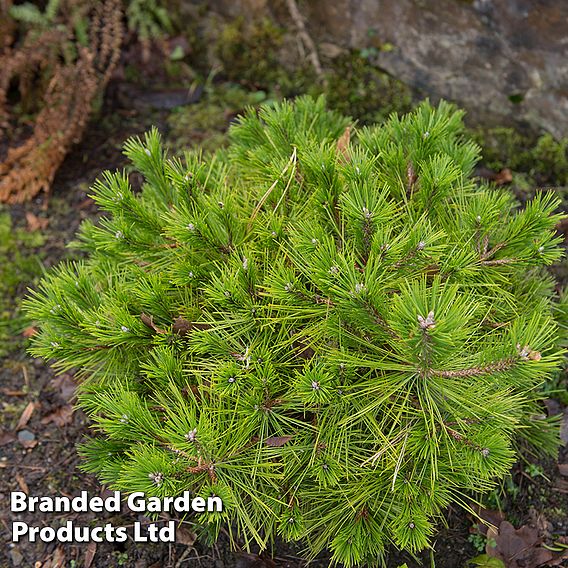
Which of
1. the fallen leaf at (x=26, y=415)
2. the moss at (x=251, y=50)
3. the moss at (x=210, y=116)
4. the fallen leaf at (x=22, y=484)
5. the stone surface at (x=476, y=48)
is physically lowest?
the fallen leaf at (x=22, y=484)

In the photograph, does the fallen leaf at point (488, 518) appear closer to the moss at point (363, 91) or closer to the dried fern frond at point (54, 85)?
the moss at point (363, 91)

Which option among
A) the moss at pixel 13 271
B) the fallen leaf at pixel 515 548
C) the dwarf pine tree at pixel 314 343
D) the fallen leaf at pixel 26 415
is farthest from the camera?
the moss at pixel 13 271

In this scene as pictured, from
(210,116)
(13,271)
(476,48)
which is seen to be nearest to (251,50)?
(210,116)

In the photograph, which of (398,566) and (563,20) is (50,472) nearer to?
(398,566)

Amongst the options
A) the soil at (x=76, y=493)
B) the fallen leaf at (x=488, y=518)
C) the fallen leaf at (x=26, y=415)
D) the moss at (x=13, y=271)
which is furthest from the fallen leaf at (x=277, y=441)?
the moss at (x=13, y=271)

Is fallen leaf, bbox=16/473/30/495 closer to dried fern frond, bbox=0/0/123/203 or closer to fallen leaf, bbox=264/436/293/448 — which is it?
fallen leaf, bbox=264/436/293/448

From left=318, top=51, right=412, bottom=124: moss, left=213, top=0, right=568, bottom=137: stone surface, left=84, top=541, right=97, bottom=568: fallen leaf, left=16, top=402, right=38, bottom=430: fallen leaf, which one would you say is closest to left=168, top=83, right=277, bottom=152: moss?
left=318, top=51, right=412, bottom=124: moss
